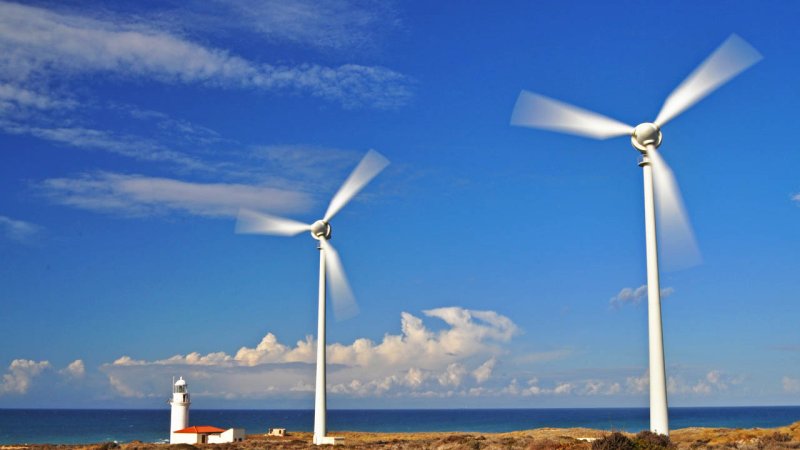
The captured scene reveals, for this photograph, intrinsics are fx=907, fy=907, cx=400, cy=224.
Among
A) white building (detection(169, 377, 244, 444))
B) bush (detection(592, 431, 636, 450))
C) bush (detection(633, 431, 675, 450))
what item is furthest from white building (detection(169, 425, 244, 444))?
bush (detection(633, 431, 675, 450))

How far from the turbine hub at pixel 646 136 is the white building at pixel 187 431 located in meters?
34.5

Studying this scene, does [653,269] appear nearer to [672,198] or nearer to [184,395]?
[672,198]

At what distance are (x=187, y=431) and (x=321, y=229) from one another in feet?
57.1

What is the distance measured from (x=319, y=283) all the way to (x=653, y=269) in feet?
83.5

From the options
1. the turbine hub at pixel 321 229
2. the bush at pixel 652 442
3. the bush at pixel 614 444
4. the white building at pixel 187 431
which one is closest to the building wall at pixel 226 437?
the white building at pixel 187 431

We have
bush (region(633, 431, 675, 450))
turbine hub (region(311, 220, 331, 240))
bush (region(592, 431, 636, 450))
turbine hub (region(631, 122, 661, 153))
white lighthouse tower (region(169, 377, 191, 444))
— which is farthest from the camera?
white lighthouse tower (region(169, 377, 191, 444))

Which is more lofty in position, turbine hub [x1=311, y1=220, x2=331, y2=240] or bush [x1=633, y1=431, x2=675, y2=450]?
turbine hub [x1=311, y1=220, x2=331, y2=240]

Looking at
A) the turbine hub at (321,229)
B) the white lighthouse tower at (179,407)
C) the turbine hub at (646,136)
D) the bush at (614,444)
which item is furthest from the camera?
the white lighthouse tower at (179,407)

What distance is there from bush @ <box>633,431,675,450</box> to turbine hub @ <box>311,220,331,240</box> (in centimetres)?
2604

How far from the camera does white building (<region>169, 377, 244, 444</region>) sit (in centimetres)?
5981

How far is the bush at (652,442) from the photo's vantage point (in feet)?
113

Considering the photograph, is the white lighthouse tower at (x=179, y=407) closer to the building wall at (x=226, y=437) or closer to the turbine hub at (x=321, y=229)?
the building wall at (x=226, y=437)

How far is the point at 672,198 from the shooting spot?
120ft

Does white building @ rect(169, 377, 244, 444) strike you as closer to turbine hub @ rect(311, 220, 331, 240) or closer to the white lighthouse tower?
the white lighthouse tower
